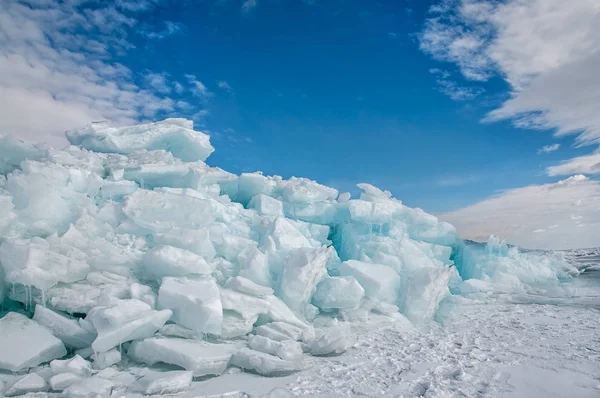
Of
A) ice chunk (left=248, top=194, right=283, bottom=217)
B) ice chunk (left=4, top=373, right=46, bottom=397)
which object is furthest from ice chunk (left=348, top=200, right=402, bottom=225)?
ice chunk (left=4, top=373, right=46, bottom=397)

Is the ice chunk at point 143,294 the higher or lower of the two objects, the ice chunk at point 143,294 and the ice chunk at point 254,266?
the lower

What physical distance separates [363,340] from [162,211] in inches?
191

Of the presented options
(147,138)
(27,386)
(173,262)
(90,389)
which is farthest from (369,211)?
(27,386)

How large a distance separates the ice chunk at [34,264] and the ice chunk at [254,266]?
9.98 feet

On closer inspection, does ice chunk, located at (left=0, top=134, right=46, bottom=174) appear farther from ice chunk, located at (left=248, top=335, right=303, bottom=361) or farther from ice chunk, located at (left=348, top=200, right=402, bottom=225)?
ice chunk, located at (left=348, top=200, right=402, bottom=225)

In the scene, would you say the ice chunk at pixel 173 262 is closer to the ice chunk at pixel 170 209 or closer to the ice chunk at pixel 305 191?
the ice chunk at pixel 170 209

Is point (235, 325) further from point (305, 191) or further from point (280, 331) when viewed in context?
point (305, 191)

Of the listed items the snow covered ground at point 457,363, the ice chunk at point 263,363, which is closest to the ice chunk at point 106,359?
the snow covered ground at point 457,363

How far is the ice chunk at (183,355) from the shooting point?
5253 mm

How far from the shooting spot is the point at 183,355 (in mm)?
5262

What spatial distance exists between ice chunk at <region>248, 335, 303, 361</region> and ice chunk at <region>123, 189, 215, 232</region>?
10.6 ft

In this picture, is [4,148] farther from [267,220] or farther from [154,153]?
[267,220]

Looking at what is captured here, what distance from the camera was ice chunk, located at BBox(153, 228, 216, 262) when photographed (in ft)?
24.9

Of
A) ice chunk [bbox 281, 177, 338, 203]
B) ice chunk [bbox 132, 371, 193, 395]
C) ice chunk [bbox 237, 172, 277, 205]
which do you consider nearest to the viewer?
ice chunk [bbox 132, 371, 193, 395]
